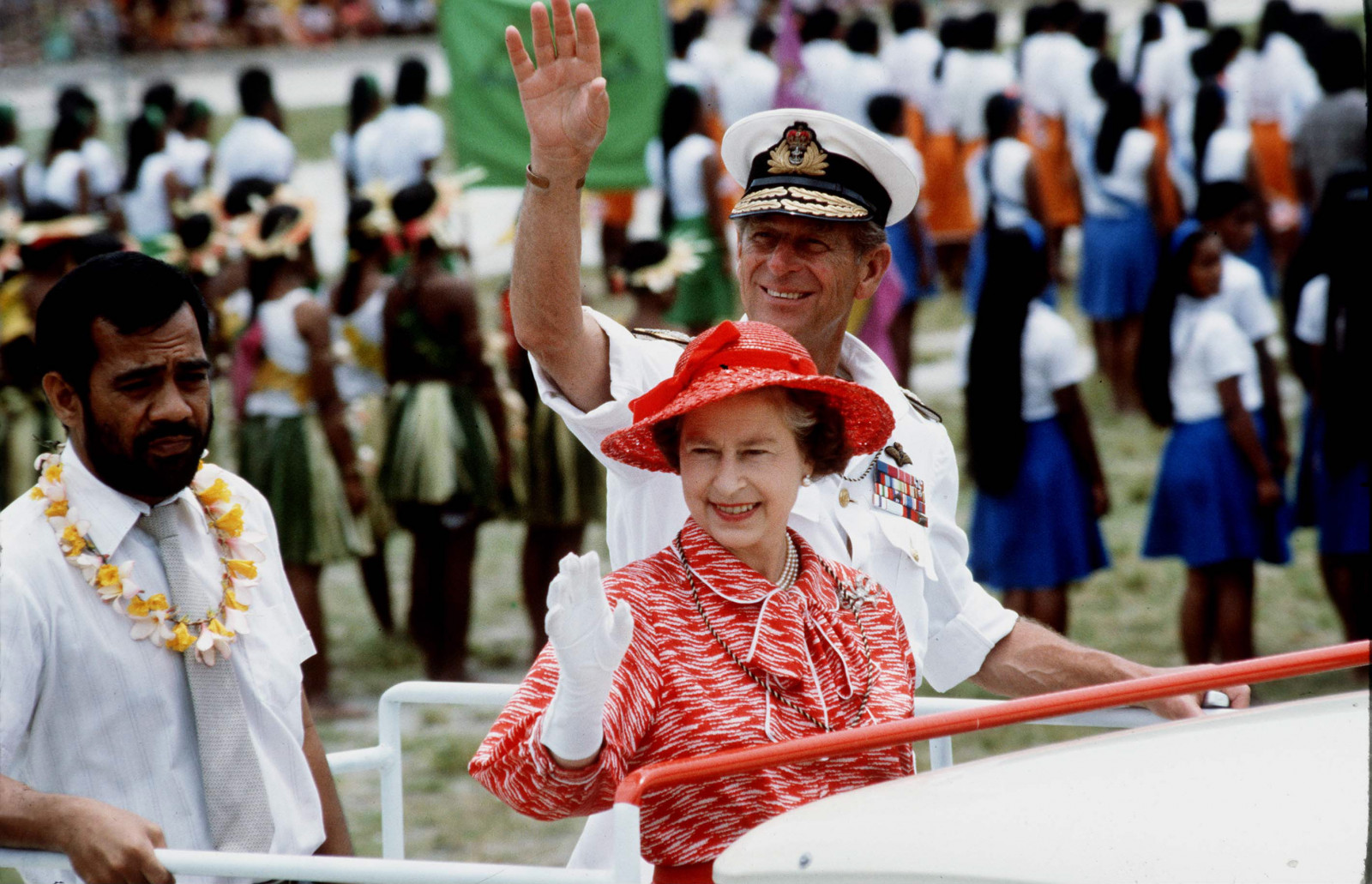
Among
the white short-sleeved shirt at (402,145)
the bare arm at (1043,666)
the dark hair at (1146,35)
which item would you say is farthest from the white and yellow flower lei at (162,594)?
the dark hair at (1146,35)

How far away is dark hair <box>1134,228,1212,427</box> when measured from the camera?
638 centimetres

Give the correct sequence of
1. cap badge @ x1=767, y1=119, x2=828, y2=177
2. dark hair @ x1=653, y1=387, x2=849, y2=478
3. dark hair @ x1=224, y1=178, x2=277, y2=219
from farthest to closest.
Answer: dark hair @ x1=224, y1=178, x2=277, y2=219 < cap badge @ x1=767, y1=119, x2=828, y2=177 < dark hair @ x1=653, y1=387, x2=849, y2=478

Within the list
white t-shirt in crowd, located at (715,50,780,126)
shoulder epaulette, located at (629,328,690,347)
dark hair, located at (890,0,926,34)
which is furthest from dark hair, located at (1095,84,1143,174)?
shoulder epaulette, located at (629,328,690,347)

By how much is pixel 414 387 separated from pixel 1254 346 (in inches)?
128

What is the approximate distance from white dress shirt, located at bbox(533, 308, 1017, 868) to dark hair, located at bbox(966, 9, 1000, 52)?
10.1m

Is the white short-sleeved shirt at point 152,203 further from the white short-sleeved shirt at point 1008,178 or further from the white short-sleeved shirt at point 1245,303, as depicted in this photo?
the white short-sleeved shirt at point 1245,303

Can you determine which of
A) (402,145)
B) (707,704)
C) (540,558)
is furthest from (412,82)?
(707,704)

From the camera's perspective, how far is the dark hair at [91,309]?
2.87m

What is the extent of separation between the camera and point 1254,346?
22.0ft

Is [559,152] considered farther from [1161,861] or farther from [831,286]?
[1161,861]

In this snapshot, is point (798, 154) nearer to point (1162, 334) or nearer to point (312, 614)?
point (1162, 334)

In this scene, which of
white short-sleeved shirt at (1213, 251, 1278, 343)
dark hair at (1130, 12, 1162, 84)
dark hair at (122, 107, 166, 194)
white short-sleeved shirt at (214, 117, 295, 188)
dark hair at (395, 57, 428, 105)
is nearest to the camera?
white short-sleeved shirt at (1213, 251, 1278, 343)

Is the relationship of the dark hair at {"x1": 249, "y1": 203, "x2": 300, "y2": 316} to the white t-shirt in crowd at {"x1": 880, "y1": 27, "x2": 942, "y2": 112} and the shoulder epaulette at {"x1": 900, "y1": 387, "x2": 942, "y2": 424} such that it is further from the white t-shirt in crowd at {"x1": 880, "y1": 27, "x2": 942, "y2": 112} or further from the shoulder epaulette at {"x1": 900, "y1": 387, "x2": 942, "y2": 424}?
the white t-shirt in crowd at {"x1": 880, "y1": 27, "x2": 942, "y2": 112}

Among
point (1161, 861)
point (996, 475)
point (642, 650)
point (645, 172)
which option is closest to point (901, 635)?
point (642, 650)
